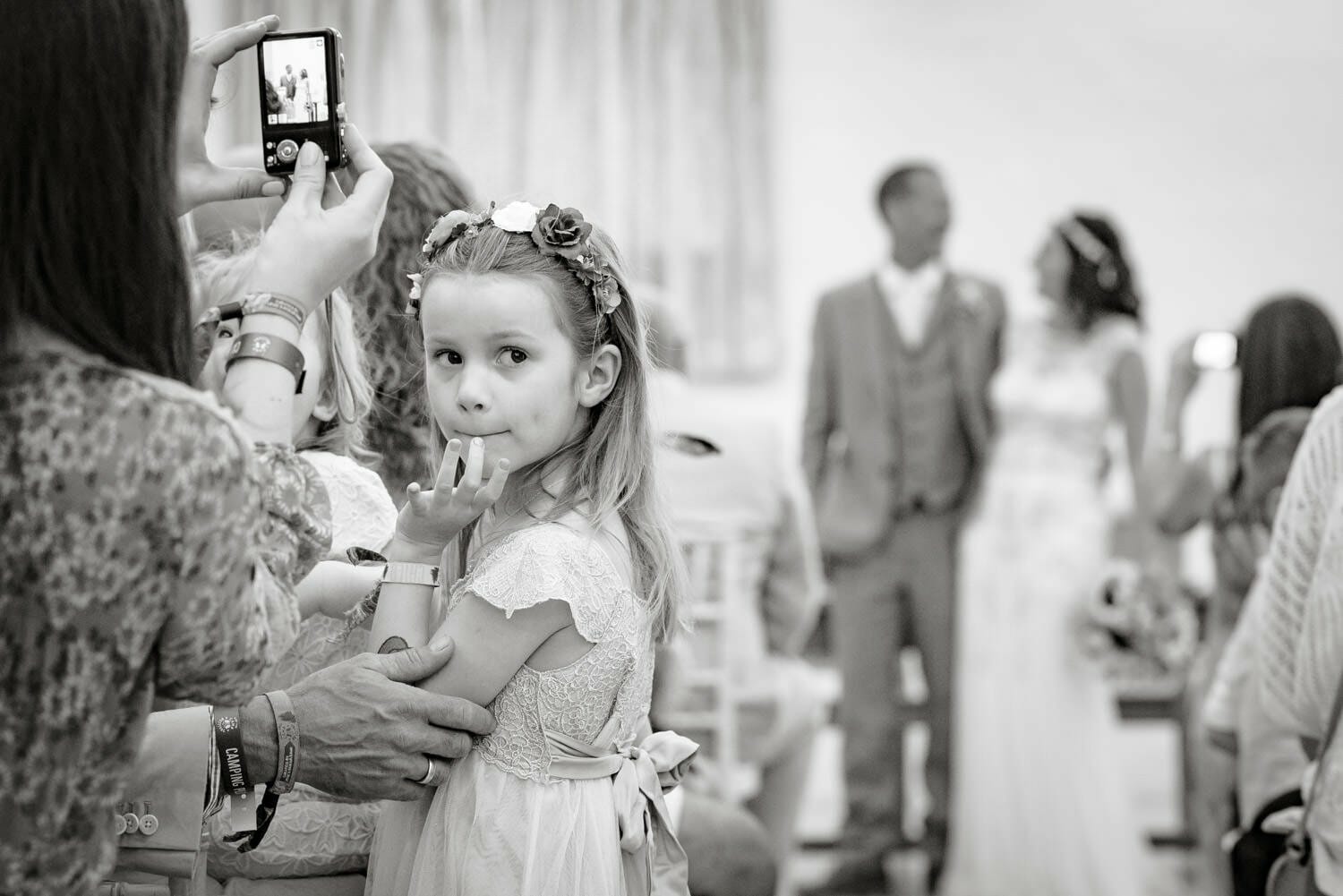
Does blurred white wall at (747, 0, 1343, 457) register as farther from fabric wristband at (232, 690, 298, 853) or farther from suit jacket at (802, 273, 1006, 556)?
fabric wristband at (232, 690, 298, 853)

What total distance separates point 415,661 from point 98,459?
0.50 metres

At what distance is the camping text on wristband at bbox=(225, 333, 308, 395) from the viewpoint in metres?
1.34

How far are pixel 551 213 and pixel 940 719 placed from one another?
133 inches

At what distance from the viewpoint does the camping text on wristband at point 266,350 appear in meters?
1.34

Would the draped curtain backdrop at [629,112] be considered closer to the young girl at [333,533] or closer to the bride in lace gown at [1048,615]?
the bride in lace gown at [1048,615]

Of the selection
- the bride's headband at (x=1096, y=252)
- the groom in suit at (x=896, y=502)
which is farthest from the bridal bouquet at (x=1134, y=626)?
the bride's headband at (x=1096, y=252)

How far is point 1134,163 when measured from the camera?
24.4 feet

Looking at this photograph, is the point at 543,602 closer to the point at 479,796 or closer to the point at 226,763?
the point at 479,796

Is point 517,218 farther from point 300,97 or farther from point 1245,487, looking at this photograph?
point 1245,487

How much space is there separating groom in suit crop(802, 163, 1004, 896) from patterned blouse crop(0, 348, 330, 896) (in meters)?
3.67

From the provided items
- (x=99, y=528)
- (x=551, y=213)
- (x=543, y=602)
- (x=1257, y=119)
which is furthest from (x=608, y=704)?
(x=1257, y=119)

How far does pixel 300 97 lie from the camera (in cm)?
152

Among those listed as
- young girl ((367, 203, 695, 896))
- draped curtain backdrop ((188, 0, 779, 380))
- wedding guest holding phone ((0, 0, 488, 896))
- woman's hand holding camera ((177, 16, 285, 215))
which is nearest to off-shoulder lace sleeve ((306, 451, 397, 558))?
young girl ((367, 203, 695, 896))

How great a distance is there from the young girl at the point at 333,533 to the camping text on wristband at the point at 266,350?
0.20 metres
